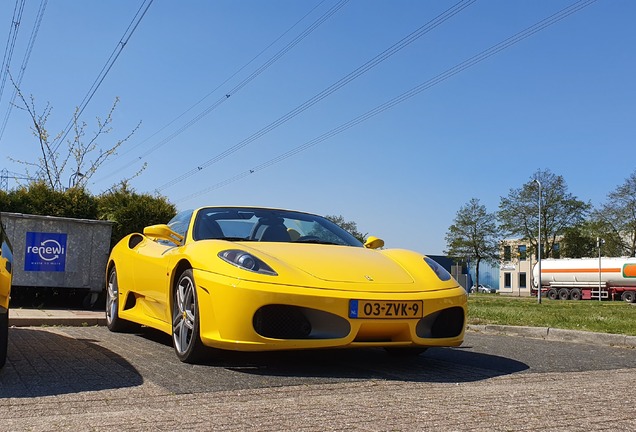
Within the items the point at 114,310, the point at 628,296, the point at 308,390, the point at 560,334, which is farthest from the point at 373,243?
the point at 628,296

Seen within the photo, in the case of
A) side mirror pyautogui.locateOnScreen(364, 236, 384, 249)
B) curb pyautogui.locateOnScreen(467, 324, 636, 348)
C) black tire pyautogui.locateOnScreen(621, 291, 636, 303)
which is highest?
side mirror pyautogui.locateOnScreen(364, 236, 384, 249)

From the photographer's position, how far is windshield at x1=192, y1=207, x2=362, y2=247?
5.29 m

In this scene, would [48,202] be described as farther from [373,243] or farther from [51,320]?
[373,243]

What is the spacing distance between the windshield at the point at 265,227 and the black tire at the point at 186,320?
512 mm

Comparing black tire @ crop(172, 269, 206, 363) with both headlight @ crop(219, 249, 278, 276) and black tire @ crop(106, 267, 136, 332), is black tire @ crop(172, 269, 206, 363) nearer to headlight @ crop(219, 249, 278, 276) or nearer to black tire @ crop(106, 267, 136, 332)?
headlight @ crop(219, 249, 278, 276)

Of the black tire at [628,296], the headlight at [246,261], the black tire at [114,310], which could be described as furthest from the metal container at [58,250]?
the black tire at [628,296]

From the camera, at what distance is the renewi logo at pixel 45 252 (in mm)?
A: 9406

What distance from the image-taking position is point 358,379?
4.02 meters

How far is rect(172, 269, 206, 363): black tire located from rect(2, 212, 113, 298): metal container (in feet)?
17.3

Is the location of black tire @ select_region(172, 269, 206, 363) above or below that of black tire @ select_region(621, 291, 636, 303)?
above

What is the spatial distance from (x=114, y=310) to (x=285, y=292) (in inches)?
Answer: 128

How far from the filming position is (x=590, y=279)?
49125 mm

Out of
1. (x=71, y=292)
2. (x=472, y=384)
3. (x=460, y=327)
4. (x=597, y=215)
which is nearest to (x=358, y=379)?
(x=472, y=384)

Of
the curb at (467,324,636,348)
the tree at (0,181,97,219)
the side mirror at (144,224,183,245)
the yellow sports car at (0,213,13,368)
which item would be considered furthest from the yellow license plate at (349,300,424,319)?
the tree at (0,181,97,219)
